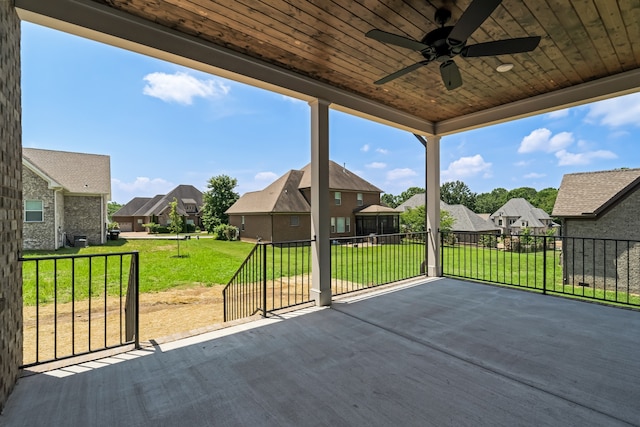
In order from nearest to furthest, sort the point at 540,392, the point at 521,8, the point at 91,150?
the point at 540,392, the point at 521,8, the point at 91,150

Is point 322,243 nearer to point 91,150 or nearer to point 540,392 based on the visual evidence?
point 540,392

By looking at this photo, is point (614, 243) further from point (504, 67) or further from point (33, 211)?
point (33, 211)

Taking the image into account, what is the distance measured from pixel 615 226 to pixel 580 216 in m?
0.94

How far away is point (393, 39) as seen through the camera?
2197 mm

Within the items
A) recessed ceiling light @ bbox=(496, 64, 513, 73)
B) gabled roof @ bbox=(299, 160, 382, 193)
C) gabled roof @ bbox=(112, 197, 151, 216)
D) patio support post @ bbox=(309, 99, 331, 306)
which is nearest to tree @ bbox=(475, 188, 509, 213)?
gabled roof @ bbox=(299, 160, 382, 193)

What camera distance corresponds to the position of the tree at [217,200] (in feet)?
74.2

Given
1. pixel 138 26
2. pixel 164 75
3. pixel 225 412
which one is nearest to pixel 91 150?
pixel 164 75

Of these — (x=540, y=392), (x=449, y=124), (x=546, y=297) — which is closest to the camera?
(x=540, y=392)

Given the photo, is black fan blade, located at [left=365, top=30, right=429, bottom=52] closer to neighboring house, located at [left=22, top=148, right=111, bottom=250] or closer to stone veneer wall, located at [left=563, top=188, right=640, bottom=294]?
stone veneer wall, located at [left=563, top=188, right=640, bottom=294]

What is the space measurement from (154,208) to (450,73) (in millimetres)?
30420

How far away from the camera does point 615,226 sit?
9.72 meters

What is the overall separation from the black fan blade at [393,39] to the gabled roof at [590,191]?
11.3 meters

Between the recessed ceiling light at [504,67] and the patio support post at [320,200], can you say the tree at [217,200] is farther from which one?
the recessed ceiling light at [504,67]

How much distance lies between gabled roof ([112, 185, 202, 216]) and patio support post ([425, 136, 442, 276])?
26.6m
